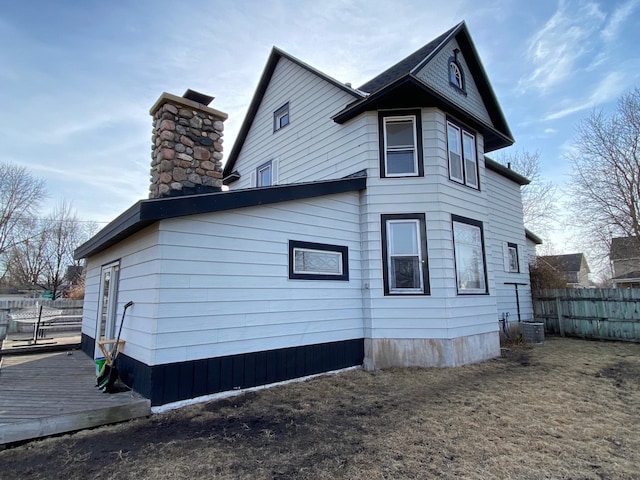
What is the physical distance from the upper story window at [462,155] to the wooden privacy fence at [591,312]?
5.82 meters

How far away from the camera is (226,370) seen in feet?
15.4

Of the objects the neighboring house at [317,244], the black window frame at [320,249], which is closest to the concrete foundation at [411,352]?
the neighboring house at [317,244]

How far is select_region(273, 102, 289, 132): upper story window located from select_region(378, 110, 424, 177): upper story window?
3686 millimetres

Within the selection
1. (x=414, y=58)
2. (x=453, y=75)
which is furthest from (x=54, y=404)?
(x=453, y=75)

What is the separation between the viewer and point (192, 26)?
22.6ft

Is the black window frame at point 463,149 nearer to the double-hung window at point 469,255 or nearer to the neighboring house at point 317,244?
the neighboring house at point 317,244

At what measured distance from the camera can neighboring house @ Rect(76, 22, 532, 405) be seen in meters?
4.48

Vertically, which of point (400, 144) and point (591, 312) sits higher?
point (400, 144)

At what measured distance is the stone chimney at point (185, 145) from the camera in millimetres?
4938

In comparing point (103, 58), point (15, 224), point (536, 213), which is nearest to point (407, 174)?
point (103, 58)

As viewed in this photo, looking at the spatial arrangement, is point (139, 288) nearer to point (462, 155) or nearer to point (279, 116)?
point (462, 155)

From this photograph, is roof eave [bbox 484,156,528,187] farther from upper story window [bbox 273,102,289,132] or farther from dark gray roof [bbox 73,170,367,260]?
upper story window [bbox 273,102,289,132]

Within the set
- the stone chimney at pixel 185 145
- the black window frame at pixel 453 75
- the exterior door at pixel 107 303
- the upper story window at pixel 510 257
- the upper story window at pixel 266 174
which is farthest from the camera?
the upper story window at pixel 510 257

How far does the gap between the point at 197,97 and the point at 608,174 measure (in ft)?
63.2
